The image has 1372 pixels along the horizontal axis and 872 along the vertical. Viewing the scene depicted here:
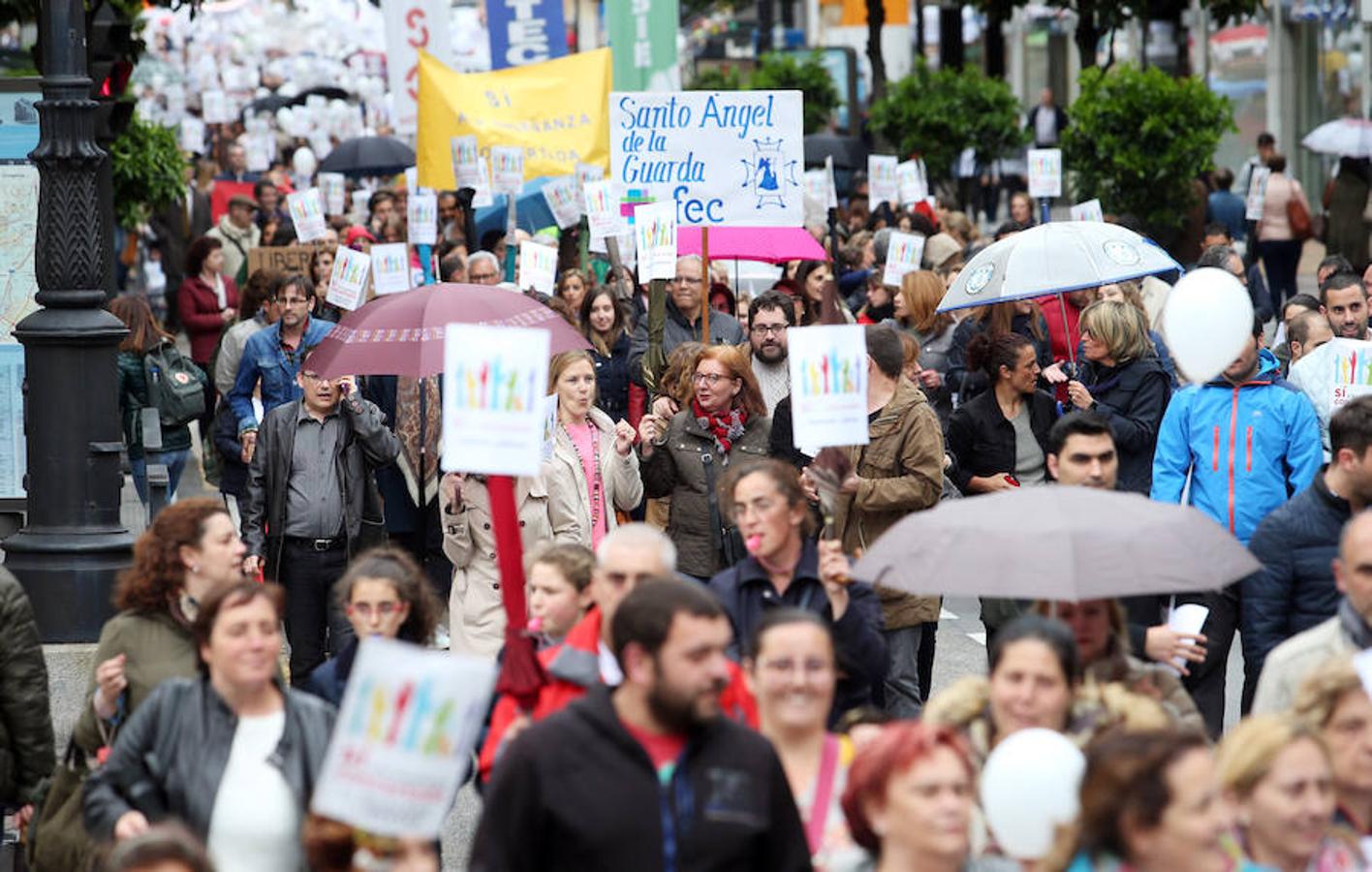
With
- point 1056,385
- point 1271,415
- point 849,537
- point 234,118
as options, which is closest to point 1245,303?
point 1271,415

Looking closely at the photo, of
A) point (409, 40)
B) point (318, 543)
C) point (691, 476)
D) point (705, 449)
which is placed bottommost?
point (318, 543)

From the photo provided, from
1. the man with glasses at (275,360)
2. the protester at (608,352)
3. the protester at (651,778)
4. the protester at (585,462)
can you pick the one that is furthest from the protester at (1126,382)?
the protester at (651,778)

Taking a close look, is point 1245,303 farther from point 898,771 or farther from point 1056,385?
point 898,771

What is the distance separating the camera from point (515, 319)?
1043 centimetres

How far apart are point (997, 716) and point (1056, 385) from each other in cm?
587

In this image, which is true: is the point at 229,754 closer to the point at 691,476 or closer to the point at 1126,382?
the point at 691,476

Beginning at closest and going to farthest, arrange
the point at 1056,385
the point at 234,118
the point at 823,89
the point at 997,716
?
the point at 997,716
the point at 1056,385
the point at 823,89
the point at 234,118

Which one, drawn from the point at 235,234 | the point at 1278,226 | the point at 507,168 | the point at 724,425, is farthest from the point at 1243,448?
the point at 1278,226

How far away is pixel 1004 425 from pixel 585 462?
1.73m

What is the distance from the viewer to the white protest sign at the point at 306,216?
19.1 meters

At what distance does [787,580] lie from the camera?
7.30 metres

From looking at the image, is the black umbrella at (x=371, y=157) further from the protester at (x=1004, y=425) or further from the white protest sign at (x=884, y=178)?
the protester at (x=1004, y=425)

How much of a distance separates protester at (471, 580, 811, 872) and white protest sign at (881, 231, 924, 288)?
11.4m

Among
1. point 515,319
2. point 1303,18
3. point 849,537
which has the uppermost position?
point 1303,18
